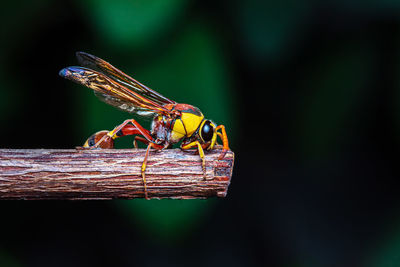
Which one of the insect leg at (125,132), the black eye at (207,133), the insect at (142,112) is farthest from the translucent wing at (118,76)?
the black eye at (207,133)

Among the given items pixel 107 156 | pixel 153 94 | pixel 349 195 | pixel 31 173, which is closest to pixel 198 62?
pixel 153 94

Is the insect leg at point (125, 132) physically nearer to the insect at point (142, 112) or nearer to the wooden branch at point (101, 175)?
the insect at point (142, 112)

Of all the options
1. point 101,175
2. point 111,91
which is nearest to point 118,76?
point 111,91

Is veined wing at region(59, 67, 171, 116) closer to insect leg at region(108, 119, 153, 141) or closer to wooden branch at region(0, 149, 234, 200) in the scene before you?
insect leg at region(108, 119, 153, 141)

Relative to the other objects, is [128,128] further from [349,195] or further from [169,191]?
[349,195]

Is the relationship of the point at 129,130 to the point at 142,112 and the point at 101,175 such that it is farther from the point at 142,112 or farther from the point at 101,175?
the point at 101,175

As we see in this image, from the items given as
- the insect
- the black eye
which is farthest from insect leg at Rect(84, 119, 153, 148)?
the black eye
